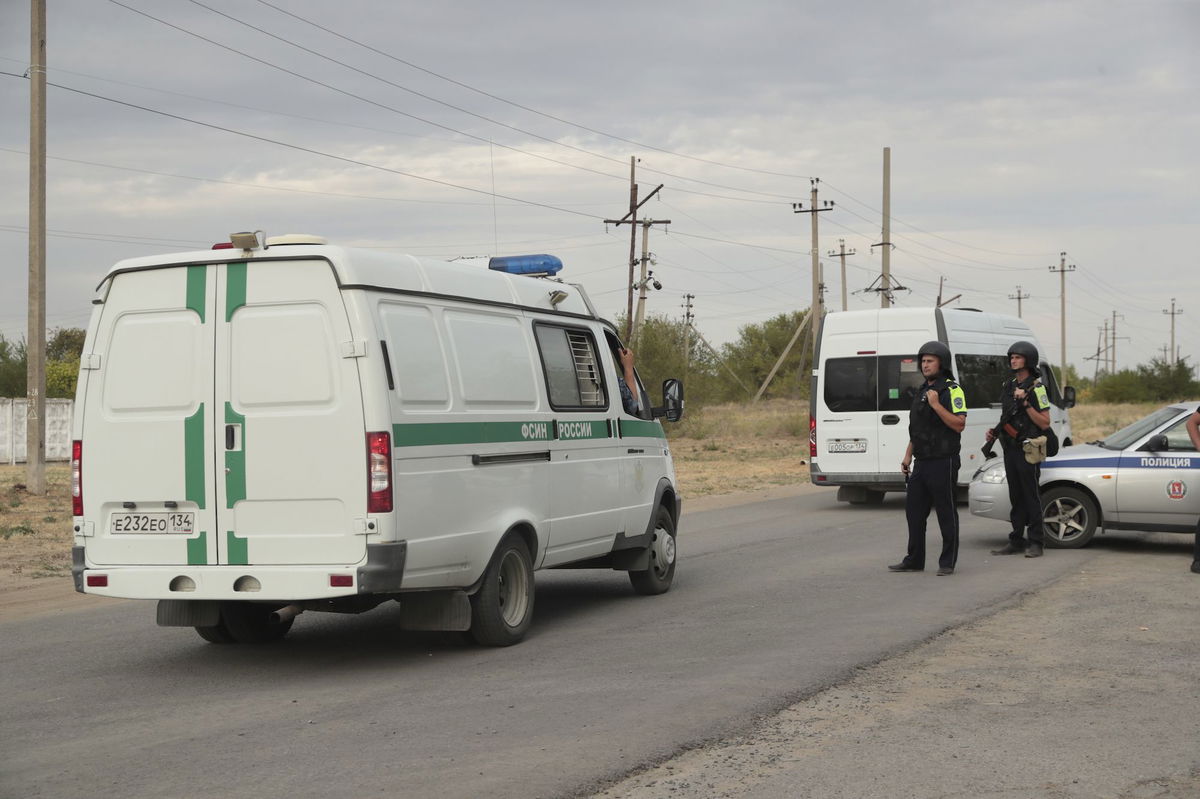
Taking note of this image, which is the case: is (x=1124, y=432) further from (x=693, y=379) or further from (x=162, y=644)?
(x=693, y=379)

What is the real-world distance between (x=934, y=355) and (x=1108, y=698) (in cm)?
517

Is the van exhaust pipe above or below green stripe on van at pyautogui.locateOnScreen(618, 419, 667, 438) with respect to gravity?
below

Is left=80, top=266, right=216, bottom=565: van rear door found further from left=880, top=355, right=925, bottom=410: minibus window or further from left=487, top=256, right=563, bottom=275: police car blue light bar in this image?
left=880, top=355, right=925, bottom=410: minibus window

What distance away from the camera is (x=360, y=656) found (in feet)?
26.9

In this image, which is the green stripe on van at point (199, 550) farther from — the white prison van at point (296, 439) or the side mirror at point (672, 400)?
the side mirror at point (672, 400)

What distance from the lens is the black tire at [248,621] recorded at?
855 cm

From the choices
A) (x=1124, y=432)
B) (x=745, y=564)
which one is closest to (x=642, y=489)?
(x=745, y=564)

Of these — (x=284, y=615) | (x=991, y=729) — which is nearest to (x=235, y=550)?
(x=284, y=615)

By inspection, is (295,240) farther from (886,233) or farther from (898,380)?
(886,233)

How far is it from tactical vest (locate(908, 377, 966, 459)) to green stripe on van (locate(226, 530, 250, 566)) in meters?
6.51

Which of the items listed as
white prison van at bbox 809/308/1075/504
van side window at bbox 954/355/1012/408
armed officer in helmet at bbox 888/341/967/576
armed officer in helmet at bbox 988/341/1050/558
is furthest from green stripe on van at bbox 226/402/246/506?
van side window at bbox 954/355/1012/408

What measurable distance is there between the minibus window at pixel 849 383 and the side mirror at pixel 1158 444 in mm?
5924

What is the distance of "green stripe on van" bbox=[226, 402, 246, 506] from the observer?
24.0 feet

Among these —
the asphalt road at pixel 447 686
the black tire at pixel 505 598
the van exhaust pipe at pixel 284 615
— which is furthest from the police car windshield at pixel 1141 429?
the van exhaust pipe at pixel 284 615
